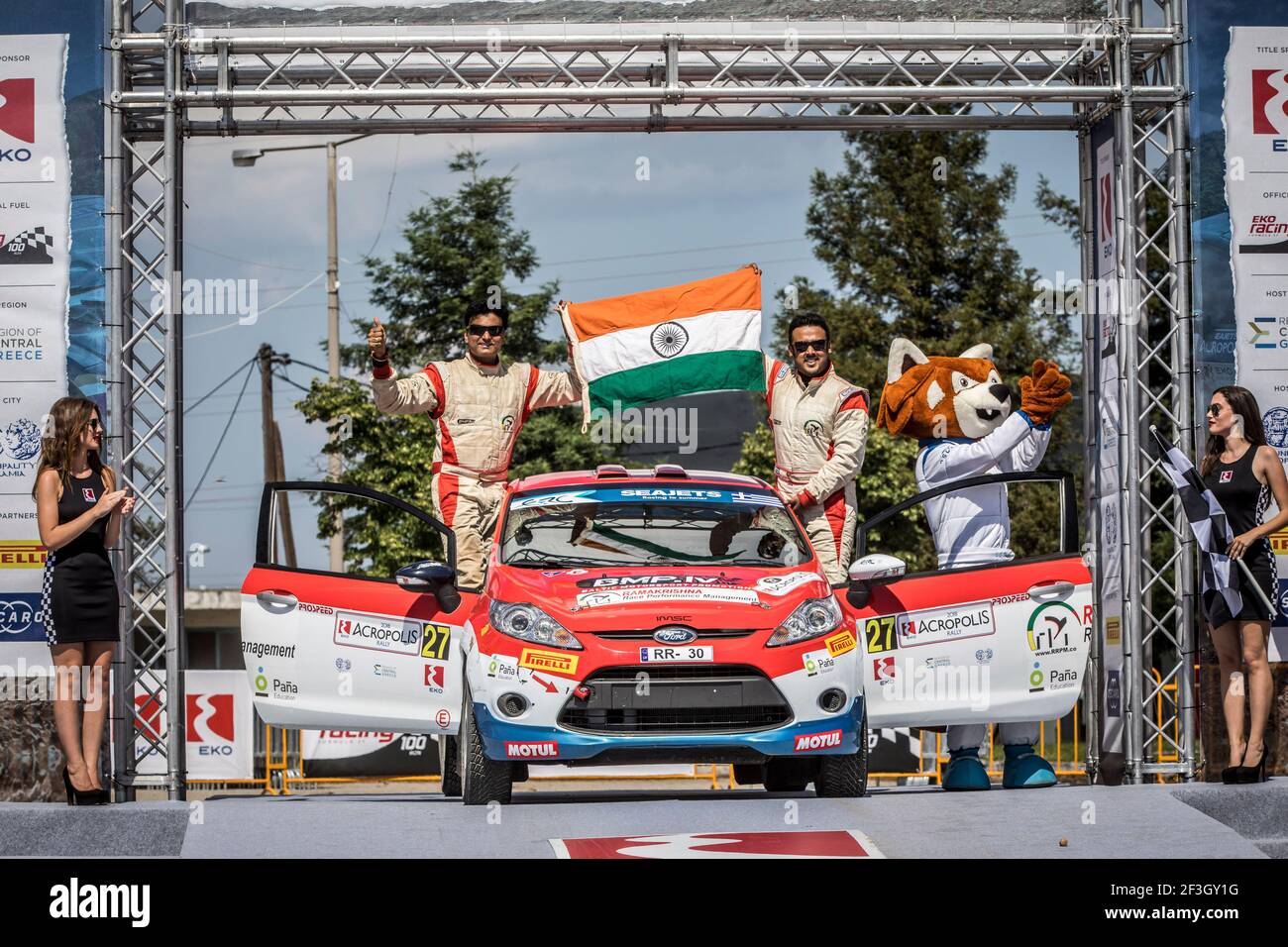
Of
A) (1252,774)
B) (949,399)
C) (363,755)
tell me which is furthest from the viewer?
(363,755)

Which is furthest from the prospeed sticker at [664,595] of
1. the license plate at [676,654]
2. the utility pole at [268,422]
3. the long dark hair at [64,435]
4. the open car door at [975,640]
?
the utility pole at [268,422]

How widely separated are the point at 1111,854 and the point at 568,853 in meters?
2.35

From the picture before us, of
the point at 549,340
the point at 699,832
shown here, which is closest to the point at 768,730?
the point at 699,832

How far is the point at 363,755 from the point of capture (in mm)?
21750

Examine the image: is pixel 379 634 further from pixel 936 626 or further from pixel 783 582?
pixel 936 626

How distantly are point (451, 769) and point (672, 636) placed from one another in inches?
117

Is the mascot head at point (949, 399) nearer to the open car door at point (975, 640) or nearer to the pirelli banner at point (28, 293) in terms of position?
the open car door at point (975, 640)

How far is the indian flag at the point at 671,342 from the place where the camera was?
39.0ft

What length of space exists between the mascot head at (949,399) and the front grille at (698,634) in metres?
3.15

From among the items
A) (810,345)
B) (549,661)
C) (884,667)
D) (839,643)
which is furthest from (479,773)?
(810,345)

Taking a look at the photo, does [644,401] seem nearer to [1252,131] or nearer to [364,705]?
[364,705]

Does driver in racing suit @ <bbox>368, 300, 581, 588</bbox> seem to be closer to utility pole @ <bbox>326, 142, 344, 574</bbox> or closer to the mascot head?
the mascot head

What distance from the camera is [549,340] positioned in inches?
1211

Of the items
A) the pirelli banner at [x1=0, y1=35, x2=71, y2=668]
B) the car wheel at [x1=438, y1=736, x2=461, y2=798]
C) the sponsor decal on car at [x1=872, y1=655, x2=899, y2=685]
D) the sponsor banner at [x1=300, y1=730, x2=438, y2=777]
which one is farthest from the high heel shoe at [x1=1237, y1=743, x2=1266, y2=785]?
the sponsor banner at [x1=300, y1=730, x2=438, y2=777]
